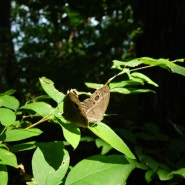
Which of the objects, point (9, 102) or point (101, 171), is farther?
point (9, 102)

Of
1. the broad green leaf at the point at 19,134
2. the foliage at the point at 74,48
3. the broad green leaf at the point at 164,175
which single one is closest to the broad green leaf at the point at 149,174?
the broad green leaf at the point at 164,175

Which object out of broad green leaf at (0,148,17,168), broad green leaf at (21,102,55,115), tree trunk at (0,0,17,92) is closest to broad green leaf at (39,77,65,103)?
broad green leaf at (21,102,55,115)

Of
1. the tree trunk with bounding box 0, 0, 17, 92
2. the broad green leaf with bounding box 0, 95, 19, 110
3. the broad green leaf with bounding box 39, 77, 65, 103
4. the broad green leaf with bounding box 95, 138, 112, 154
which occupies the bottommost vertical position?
the tree trunk with bounding box 0, 0, 17, 92

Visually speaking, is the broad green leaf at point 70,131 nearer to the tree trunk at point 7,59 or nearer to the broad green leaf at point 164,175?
the broad green leaf at point 164,175

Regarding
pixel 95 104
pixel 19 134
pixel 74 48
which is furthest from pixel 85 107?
pixel 74 48

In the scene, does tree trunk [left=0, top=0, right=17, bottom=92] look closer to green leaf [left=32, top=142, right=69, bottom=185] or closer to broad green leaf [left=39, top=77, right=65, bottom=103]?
broad green leaf [left=39, top=77, right=65, bottom=103]

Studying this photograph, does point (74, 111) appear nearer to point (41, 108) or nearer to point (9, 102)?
point (41, 108)

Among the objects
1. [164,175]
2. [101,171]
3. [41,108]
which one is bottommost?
[164,175]

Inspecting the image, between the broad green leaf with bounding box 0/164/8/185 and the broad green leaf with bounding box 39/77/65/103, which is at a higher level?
the broad green leaf with bounding box 39/77/65/103
